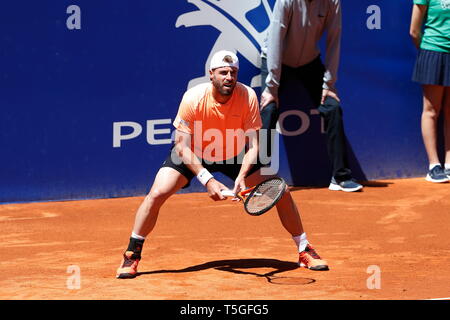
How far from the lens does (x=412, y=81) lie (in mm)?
10703

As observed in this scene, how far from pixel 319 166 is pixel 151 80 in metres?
1.97

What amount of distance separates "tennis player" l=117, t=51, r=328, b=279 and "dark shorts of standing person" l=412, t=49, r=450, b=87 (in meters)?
3.83

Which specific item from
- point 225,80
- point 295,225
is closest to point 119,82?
point 225,80

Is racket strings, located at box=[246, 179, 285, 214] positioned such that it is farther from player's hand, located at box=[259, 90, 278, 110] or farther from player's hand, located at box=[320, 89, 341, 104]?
player's hand, located at box=[320, 89, 341, 104]

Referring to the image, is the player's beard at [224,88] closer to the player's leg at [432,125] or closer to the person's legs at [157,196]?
the person's legs at [157,196]

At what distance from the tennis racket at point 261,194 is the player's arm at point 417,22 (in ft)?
14.0

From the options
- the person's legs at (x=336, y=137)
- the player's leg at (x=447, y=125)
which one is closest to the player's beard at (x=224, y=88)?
the person's legs at (x=336, y=137)

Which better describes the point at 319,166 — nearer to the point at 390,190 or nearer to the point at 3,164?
the point at 390,190

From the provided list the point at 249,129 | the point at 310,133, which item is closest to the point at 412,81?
the point at 310,133

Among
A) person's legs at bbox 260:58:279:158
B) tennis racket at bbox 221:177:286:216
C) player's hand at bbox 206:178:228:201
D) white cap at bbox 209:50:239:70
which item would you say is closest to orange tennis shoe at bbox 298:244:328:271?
tennis racket at bbox 221:177:286:216

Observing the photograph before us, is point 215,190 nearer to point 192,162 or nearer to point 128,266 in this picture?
point 192,162

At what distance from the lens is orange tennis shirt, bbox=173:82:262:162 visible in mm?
6973

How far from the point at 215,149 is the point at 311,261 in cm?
101

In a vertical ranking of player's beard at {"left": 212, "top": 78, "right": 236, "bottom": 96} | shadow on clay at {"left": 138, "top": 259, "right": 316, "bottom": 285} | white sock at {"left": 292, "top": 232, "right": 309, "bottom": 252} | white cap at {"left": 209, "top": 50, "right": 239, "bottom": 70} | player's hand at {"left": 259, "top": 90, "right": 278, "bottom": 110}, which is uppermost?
white cap at {"left": 209, "top": 50, "right": 239, "bottom": 70}
